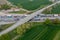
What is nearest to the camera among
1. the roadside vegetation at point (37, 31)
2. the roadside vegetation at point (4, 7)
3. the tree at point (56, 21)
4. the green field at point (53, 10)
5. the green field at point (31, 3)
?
the roadside vegetation at point (37, 31)

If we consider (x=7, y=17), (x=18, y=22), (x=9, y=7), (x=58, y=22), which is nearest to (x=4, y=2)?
(x=9, y=7)

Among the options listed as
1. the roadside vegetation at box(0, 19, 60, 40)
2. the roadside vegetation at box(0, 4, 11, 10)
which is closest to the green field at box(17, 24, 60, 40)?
the roadside vegetation at box(0, 19, 60, 40)

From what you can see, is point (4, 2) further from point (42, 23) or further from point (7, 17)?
point (42, 23)

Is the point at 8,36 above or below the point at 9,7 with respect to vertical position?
below

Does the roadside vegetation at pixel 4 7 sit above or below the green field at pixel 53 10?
above

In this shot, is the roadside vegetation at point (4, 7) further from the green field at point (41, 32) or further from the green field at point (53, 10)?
the green field at point (41, 32)

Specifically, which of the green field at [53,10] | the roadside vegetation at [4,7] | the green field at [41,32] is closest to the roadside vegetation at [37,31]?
the green field at [41,32]
